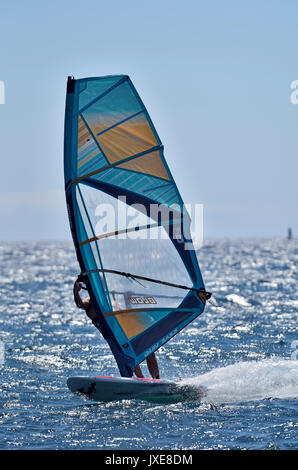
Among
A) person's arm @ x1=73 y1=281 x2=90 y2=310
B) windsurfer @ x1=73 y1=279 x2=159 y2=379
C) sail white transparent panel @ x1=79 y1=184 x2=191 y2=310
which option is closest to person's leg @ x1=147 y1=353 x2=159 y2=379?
windsurfer @ x1=73 y1=279 x2=159 y2=379

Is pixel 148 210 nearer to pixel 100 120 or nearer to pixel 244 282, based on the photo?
pixel 100 120

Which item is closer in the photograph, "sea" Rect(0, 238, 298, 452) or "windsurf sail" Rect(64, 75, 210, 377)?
"sea" Rect(0, 238, 298, 452)

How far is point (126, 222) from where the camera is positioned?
32.6 feet

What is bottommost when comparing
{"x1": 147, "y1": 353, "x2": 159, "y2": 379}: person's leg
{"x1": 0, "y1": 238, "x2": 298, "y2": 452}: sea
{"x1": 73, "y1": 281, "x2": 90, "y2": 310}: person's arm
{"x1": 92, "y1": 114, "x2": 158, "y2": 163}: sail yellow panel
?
{"x1": 0, "y1": 238, "x2": 298, "y2": 452}: sea

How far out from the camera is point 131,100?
9.69 metres

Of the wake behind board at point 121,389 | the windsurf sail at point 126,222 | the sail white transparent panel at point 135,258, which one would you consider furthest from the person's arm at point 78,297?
the wake behind board at point 121,389

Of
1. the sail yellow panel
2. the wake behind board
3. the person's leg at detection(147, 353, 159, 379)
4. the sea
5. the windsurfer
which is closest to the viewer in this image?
the sea

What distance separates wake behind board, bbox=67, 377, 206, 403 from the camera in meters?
9.60

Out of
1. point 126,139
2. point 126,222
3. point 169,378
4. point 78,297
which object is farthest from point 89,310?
point 126,139

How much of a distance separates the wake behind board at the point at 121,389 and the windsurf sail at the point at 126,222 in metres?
0.44

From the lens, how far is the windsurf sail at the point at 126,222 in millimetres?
9648

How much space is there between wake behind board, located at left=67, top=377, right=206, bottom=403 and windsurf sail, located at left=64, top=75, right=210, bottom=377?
0.44 meters

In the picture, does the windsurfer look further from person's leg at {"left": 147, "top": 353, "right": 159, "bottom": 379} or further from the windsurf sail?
the windsurf sail

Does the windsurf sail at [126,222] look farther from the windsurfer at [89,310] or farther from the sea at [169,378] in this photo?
the sea at [169,378]
